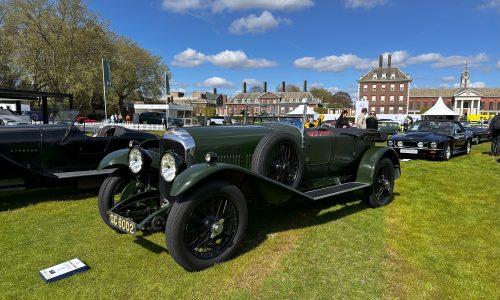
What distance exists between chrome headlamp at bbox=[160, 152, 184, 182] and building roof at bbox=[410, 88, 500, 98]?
105 meters

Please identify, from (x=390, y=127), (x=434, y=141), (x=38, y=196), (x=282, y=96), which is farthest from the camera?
(x=282, y=96)

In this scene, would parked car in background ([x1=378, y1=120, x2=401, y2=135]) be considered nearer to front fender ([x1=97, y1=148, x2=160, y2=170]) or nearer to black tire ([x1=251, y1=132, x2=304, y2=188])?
black tire ([x1=251, y1=132, x2=304, y2=188])

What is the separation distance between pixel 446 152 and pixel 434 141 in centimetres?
79

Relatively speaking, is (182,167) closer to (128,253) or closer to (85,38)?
(128,253)

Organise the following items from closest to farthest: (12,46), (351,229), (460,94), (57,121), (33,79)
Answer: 1. (351,229)
2. (57,121)
3. (12,46)
4. (33,79)
5. (460,94)

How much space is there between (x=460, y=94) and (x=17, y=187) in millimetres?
106336

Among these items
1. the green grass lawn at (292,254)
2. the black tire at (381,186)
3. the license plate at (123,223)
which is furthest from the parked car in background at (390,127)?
the license plate at (123,223)

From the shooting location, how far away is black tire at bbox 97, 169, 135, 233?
427 cm

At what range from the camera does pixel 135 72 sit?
47938 millimetres

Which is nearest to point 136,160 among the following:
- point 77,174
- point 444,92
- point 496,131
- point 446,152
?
point 77,174

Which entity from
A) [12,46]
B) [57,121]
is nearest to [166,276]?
[57,121]

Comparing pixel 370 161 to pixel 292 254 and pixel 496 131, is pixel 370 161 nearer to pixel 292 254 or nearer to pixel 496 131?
→ pixel 292 254

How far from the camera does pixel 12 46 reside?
30.3 metres

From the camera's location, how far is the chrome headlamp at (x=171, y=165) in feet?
11.6
